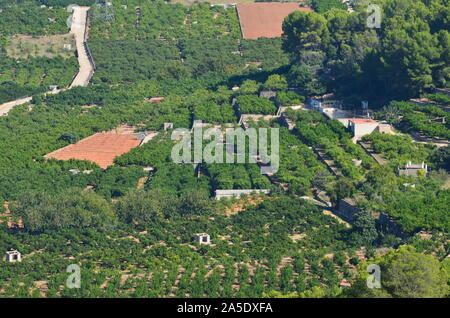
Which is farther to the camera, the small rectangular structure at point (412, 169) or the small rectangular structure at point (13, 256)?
the small rectangular structure at point (412, 169)

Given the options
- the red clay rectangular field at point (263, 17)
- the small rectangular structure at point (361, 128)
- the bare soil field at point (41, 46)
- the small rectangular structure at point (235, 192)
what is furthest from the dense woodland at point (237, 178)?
the red clay rectangular field at point (263, 17)

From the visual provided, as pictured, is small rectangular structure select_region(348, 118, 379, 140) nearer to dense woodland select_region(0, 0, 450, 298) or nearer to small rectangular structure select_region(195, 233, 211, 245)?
dense woodland select_region(0, 0, 450, 298)

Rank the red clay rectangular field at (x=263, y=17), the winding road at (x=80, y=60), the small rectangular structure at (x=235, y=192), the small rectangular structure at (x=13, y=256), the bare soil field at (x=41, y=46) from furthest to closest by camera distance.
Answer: the red clay rectangular field at (x=263, y=17) < the bare soil field at (x=41, y=46) < the winding road at (x=80, y=60) < the small rectangular structure at (x=235, y=192) < the small rectangular structure at (x=13, y=256)

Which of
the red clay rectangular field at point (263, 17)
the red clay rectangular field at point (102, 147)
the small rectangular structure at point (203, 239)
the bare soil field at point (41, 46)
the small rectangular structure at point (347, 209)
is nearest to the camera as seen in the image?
the small rectangular structure at point (203, 239)

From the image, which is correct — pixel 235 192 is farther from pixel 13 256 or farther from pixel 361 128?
pixel 13 256

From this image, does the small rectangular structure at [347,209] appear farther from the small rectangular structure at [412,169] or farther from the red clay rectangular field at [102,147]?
the red clay rectangular field at [102,147]
